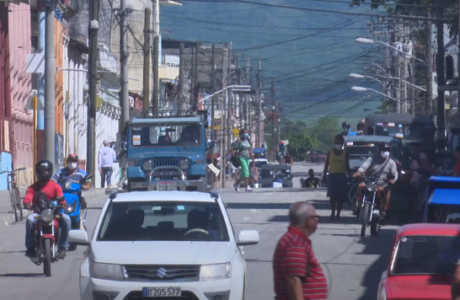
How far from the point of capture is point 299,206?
7070mm

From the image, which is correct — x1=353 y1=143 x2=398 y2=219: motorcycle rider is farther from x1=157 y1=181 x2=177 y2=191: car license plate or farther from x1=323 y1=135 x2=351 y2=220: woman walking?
x1=157 y1=181 x2=177 y2=191: car license plate

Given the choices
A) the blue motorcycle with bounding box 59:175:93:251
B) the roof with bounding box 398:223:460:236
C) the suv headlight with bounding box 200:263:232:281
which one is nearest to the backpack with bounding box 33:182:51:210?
the blue motorcycle with bounding box 59:175:93:251

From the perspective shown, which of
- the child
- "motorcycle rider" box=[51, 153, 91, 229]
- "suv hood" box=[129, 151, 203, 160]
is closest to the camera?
"motorcycle rider" box=[51, 153, 91, 229]

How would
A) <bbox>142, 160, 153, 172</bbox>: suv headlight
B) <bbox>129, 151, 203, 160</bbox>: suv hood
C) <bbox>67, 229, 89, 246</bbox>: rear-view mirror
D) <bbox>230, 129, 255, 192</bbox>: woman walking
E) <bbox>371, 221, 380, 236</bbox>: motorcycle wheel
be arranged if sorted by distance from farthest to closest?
<bbox>230, 129, 255, 192</bbox>: woman walking → <bbox>129, 151, 203, 160</bbox>: suv hood → <bbox>142, 160, 153, 172</bbox>: suv headlight → <bbox>371, 221, 380, 236</bbox>: motorcycle wheel → <bbox>67, 229, 89, 246</bbox>: rear-view mirror

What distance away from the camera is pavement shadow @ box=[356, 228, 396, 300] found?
1230 centimetres

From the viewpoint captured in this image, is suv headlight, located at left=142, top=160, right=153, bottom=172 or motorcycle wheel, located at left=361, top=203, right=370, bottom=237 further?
suv headlight, located at left=142, top=160, right=153, bottom=172

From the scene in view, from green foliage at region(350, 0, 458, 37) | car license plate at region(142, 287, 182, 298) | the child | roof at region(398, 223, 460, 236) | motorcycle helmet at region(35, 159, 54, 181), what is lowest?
the child

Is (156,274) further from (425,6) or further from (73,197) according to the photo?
(425,6)

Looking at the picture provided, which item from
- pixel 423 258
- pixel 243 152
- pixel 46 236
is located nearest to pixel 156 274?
pixel 423 258

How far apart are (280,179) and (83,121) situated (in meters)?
14.7

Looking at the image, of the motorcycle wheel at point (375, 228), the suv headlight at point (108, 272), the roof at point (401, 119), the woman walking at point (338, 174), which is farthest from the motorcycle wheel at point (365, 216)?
the roof at point (401, 119)

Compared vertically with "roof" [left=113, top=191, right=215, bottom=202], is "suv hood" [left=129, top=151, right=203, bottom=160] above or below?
above

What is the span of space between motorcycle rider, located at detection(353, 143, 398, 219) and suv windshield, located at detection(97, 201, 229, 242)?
7.04 m

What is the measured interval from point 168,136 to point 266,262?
10.3m
